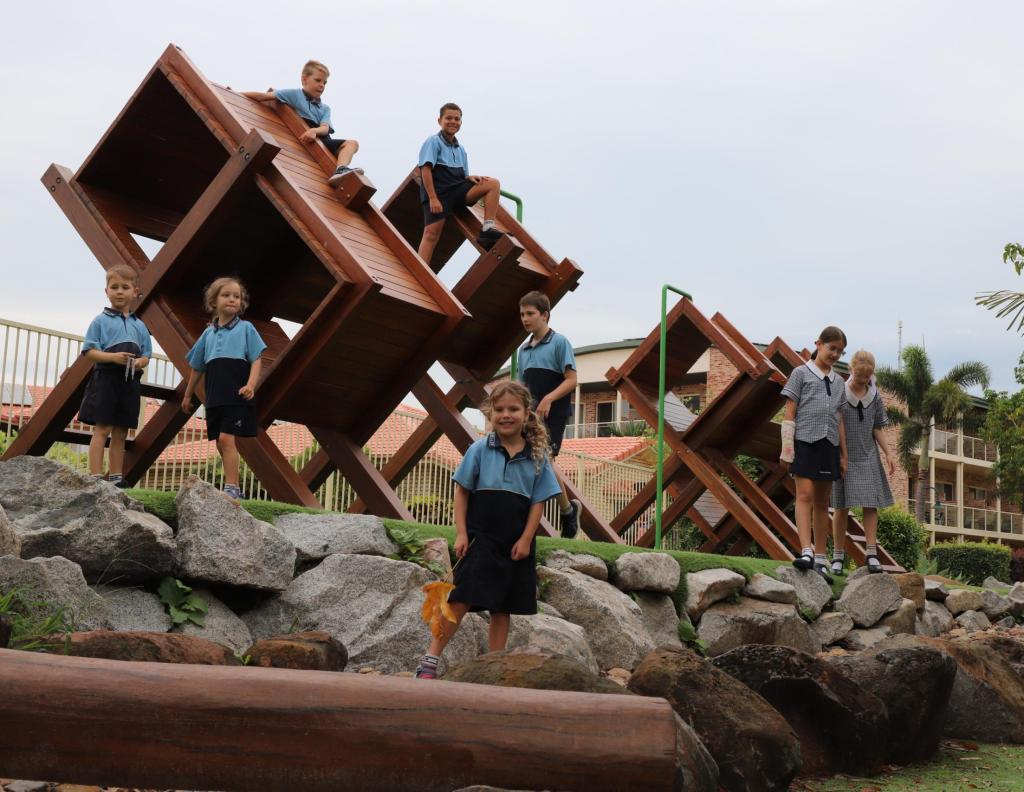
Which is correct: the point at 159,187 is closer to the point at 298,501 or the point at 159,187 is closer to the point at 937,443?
the point at 298,501

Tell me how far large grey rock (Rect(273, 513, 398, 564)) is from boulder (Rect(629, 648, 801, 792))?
1.71m

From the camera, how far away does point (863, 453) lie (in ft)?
28.9

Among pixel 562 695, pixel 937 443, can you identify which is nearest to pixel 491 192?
pixel 562 695

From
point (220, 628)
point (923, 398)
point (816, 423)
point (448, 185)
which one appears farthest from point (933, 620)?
point (923, 398)

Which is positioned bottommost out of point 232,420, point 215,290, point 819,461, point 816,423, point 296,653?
point 296,653

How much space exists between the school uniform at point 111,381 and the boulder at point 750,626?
4026mm

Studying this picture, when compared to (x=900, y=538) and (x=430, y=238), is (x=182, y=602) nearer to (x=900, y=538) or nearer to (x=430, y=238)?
(x=430, y=238)

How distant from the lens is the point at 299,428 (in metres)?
11.2

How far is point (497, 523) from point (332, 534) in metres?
1.16

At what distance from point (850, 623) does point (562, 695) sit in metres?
6.52

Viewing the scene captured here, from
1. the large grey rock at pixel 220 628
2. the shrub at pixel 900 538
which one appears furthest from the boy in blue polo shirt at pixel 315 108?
the shrub at pixel 900 538

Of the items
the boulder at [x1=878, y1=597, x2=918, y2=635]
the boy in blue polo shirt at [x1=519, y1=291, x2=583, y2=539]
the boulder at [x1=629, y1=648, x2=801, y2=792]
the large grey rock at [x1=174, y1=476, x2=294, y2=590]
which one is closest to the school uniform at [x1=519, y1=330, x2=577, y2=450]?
the boy in blue polo shirt at [x1=519, y1=291, x2=583, y2=539]

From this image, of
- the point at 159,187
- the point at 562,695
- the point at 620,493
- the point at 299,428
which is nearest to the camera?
the point at 562,695

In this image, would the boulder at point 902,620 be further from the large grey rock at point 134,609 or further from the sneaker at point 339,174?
the large grey rock at point 134,609
